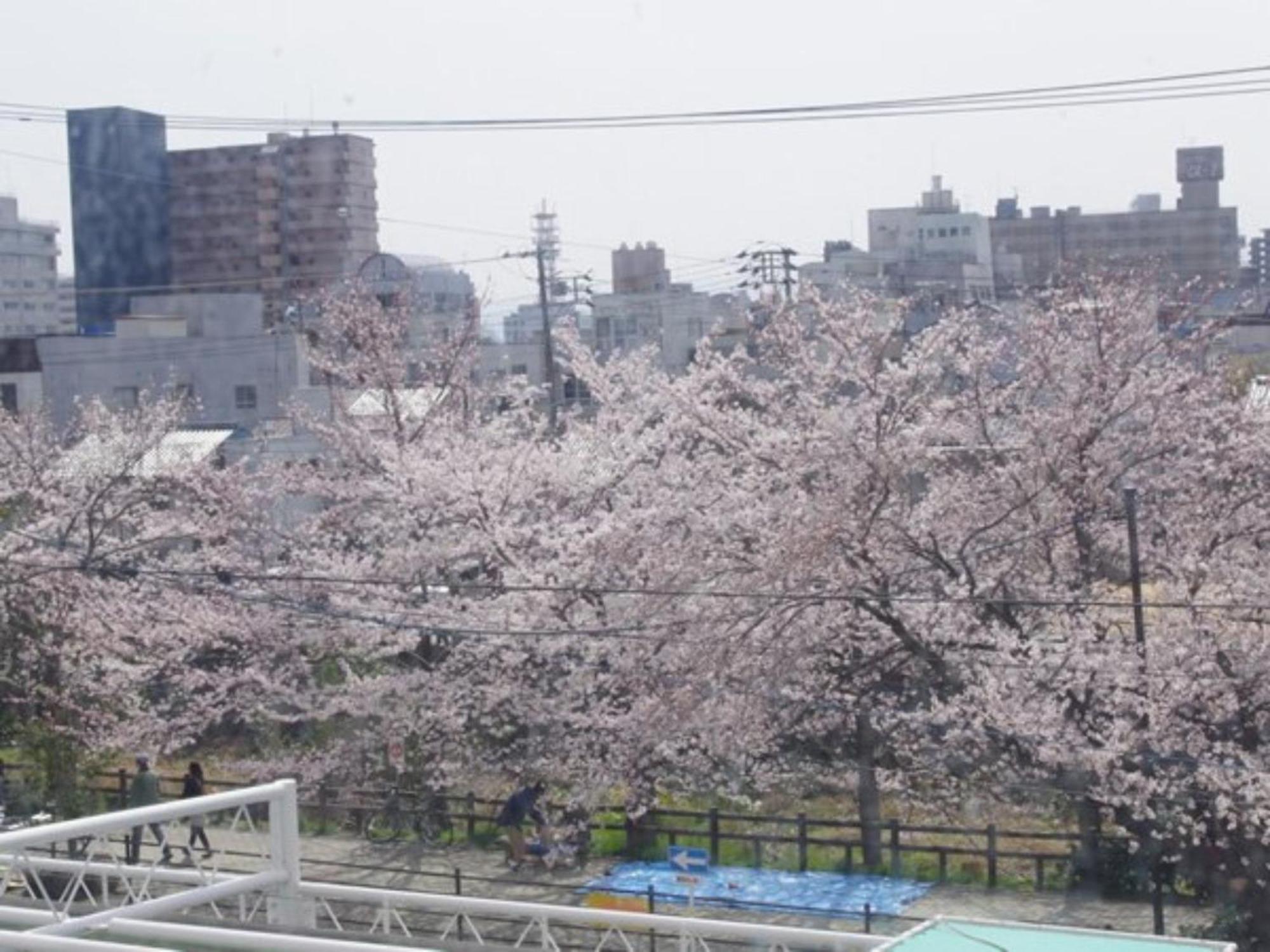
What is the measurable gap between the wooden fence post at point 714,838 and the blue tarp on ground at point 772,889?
1.81 ft

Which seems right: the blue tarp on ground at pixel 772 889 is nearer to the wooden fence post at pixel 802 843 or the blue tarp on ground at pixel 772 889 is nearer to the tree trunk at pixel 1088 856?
the wooden fence post at pixel 802 843

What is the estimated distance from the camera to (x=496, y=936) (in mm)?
12578

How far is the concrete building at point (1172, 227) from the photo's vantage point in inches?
3255

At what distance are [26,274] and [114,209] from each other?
22405 millimetres

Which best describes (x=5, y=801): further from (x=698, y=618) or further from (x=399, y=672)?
(x=698, y=618)

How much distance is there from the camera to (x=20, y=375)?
3350 cm

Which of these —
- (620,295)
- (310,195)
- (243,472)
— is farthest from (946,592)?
(310,195)

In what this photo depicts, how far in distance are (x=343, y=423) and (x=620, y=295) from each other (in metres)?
34.2

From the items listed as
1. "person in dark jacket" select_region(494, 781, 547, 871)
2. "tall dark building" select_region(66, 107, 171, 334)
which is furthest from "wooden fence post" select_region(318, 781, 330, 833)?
"tall dark building" select_region(66, 107, 171, 334)

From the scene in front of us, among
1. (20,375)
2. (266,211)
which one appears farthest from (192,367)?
(266,211)

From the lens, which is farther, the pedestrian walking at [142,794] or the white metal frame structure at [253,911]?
the pedestrian walking at [142,794]

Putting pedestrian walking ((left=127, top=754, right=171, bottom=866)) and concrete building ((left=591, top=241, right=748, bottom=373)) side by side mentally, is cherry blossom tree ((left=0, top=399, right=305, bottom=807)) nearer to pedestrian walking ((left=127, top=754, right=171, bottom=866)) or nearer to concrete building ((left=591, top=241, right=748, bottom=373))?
pedestrian walking ((left=127, top=754, right=171, bottom=866))

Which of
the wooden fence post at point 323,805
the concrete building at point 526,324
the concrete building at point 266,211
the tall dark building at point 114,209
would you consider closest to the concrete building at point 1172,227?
the concrete building at point 526,324

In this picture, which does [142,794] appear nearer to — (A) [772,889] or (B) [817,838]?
(A) [772,889]
